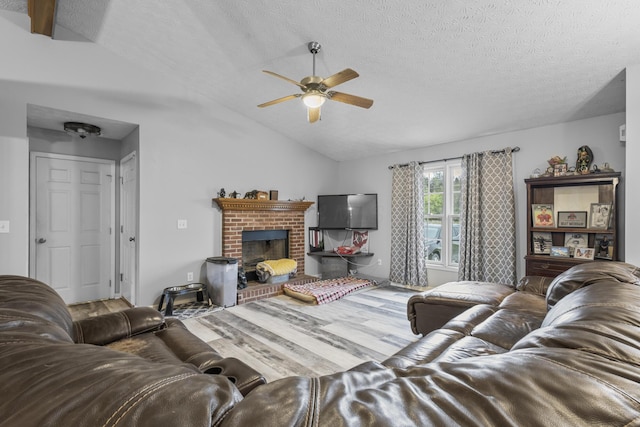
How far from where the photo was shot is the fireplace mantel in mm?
4348

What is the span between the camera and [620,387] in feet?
1.73

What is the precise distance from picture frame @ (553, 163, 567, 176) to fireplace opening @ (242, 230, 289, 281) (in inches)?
156

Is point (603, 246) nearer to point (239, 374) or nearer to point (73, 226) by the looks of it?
point (239, 374)

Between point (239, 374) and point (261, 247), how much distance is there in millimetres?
4021

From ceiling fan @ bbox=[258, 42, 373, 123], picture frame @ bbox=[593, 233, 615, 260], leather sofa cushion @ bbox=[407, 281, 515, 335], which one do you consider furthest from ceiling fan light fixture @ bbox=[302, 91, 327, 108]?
picture frame @ bbox=[593, 233, 615, 260]

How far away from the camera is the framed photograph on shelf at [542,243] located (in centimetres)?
363

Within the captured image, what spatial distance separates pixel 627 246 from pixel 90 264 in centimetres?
623

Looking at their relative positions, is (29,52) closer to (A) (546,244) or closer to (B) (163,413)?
(B) (163,413)

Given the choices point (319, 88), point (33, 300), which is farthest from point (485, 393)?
point (319, 88)

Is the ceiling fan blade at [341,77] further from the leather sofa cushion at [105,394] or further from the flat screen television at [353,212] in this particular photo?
the flat screen television at [353,212]

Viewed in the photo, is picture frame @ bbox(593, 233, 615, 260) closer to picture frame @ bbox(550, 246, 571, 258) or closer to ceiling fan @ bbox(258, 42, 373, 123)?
picture frame @ bbox(550, 246, 571, 258)

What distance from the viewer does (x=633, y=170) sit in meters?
2.62

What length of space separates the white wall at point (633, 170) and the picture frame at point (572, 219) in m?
0.79

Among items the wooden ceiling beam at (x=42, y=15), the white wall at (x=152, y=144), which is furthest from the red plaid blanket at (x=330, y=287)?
the wooden ceiling beam at (x=42, y=15)
